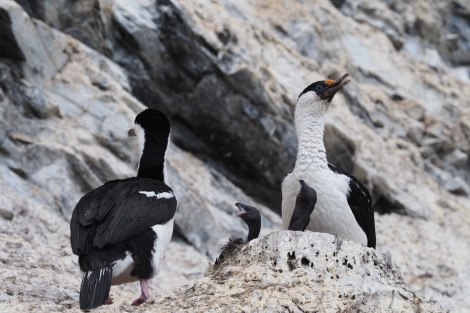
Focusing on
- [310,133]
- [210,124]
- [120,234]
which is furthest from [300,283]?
[210,124]

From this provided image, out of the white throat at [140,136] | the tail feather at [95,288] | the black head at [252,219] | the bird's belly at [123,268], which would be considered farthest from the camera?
the white throat at [140,136]

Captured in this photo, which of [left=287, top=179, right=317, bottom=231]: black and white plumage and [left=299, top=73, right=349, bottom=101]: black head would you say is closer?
[left=287, top=179, right=317, bottom=231]: black and white plumage

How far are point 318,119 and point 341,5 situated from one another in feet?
40.1

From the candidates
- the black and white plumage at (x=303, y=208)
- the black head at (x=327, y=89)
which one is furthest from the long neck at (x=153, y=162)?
the black head at (x=327, y=89)

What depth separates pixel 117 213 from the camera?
5918 mm

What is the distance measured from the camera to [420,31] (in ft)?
66.1

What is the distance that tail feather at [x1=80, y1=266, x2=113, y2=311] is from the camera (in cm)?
537

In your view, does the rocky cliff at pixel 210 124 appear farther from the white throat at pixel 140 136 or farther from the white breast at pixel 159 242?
the white throat at pixel 140 136

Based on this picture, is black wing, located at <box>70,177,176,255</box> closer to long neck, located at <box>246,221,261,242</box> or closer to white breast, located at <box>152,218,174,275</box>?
white breast, located at <box>152,218,174,275</box>

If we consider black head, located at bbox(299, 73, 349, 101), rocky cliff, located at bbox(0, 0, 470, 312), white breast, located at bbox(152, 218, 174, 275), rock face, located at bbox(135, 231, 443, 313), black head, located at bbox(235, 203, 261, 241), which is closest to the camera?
rock face, located at bbox(135, 231, 443, 313)

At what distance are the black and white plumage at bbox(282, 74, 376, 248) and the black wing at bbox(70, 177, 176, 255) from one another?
1.18 metres

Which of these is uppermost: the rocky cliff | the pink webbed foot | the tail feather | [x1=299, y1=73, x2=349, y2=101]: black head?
[x1=299, y1=73, x2=349, y2=101]: black head

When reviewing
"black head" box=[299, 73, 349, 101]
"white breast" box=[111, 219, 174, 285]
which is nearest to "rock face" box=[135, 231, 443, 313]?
"white breast" box=[111, 219, 174, 285]

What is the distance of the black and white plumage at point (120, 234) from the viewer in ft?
18.5
